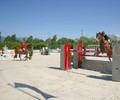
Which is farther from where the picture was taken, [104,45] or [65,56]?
[65,56]

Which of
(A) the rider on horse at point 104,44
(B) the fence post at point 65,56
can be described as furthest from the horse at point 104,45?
(B) the fence post at point 65,56

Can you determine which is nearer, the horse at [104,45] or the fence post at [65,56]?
the horse at [104,45]

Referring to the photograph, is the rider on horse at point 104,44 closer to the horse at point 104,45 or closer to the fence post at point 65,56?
the horse at point 104,45

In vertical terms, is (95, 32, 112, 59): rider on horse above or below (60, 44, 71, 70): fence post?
above

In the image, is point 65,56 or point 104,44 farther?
point 65,56

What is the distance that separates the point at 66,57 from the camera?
13500 mm

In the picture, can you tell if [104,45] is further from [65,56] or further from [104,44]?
[65,56]

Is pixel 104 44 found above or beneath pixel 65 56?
above

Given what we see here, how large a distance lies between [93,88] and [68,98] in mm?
1724

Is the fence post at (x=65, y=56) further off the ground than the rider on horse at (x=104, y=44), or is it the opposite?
the rider on horse at (x=104, y=44)

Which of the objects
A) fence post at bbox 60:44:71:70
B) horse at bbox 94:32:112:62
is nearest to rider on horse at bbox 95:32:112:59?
horse at bbox 94:32:112:62

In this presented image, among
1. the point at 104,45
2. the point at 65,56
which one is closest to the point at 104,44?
the point at 104,45

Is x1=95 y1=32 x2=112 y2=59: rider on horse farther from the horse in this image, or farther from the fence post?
the fence post

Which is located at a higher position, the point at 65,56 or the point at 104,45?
the point at 104,45
